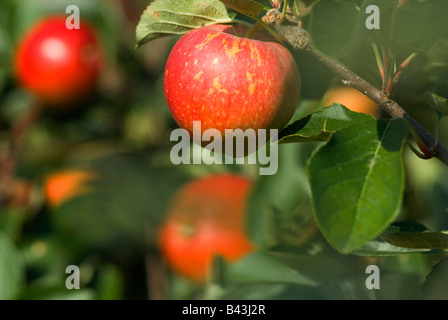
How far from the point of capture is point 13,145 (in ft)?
5.35

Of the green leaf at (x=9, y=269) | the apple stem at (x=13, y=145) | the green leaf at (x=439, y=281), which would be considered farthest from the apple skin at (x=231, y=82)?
the apple stem at (x=13, y=145)

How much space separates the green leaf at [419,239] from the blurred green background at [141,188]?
0.10 metres

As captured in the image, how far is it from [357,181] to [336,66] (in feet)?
0.40

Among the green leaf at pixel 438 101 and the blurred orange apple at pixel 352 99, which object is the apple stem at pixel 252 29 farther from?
the blurred orange apple at pixel 352 99

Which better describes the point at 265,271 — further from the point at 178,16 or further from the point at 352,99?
the point at 352,99

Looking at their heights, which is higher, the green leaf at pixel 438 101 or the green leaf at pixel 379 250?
the green leaf at pixel 438 101

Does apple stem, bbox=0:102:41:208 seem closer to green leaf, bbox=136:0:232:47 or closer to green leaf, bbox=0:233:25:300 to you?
green leaf, bbox=0:233:25:300

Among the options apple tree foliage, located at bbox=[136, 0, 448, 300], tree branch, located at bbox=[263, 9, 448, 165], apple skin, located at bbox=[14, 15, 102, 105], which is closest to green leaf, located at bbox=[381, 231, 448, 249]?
apple tree foliage, located at bbox=[136, 0, 448, 300]

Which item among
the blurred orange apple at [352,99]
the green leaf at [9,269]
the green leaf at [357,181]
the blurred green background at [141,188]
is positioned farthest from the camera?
the blurred orange apple at [352,99]

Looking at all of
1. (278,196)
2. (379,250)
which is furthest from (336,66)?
(278,196)

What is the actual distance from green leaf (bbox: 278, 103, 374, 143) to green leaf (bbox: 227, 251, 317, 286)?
33 cm

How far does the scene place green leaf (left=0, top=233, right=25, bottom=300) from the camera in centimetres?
112

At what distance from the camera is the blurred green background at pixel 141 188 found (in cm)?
88
